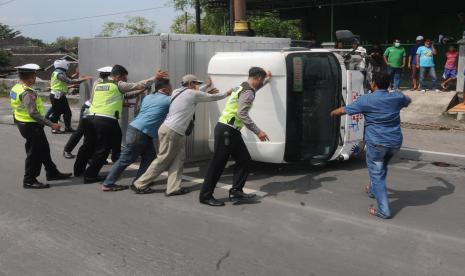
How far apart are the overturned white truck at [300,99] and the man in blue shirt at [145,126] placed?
1.01 m

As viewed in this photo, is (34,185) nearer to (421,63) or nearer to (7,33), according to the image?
(421,63)

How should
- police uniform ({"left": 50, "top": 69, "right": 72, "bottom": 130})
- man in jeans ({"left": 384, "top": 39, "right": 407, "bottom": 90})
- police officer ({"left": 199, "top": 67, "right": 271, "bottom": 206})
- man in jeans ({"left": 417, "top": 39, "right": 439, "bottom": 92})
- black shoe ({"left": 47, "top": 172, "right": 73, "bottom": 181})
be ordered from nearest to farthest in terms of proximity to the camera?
1. police officer ({"left": 199, "top": 67, "right": 271, "bottom": 206})
2. black shoe ({"left": 47, "top": 172, "right": 73, "bottom": 181})
3. police uniform ({"left": 50, "top": 69, "right": 72, "bottom": 130})
4. man in jeans ({"left": 417, "top": 39, "right": 439, "bottom": 92})
5. man in jeans ({"left": 384, "top": 39, "right": 407, "bottom": 90})

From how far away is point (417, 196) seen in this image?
613cm

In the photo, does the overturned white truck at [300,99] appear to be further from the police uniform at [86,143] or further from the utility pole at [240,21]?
the utility pole at [240,21]

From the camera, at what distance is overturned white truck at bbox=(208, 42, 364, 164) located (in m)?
6.67

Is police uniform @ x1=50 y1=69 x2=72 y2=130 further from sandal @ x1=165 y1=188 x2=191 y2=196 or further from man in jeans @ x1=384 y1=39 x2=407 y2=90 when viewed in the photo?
man in jeans @ x1=384 y1=39 x2=407 y2=90

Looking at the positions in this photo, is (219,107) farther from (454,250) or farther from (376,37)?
(376,37)

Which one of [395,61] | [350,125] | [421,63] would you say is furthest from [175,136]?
[395,61]

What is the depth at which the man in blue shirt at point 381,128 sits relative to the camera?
211 inches

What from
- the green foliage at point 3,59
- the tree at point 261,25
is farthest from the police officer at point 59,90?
the green foliage at point 3,59

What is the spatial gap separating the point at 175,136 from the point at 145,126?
45cm

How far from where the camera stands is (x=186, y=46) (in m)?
7.31

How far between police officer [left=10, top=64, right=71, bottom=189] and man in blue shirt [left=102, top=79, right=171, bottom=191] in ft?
3.16

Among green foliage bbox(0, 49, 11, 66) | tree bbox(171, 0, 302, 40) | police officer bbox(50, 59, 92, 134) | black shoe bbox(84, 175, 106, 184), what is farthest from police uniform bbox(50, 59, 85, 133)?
green foliage bbox(0, 49, 11, 66)
